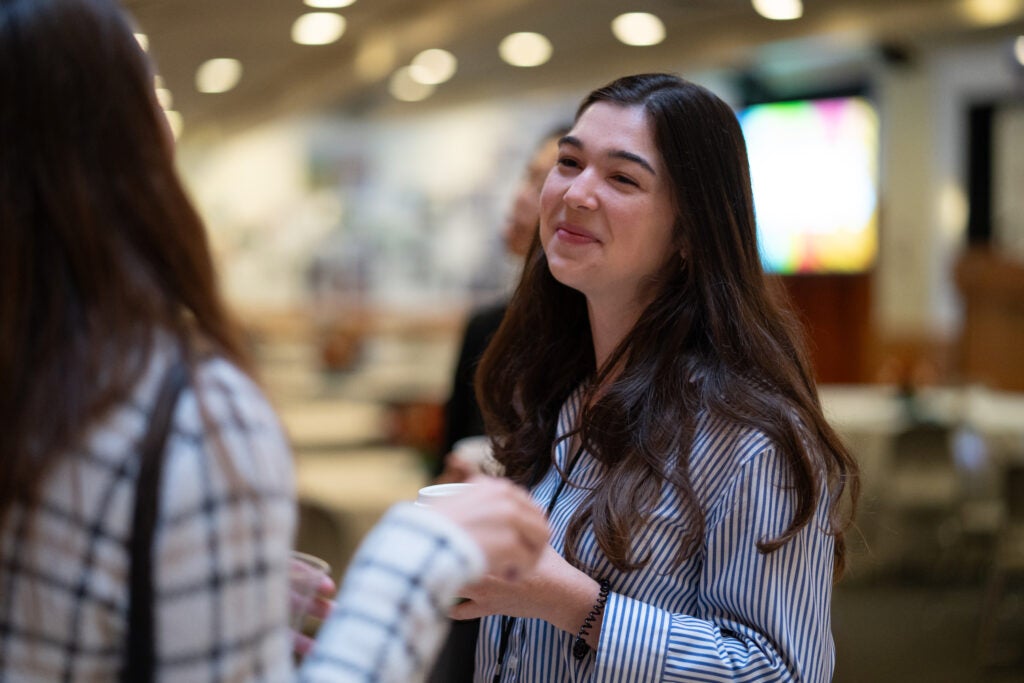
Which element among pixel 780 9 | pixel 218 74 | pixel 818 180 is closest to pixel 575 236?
pixel 780 9

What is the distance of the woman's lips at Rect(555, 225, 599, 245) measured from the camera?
5.14ft

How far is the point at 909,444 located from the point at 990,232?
5.54 m

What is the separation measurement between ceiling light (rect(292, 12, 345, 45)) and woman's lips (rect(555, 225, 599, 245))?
591cm

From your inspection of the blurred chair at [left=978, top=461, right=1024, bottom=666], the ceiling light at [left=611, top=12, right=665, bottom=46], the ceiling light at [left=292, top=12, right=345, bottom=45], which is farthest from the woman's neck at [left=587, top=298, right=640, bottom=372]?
the ceiling light at [left=611, top=12, right=665, bottom=46]

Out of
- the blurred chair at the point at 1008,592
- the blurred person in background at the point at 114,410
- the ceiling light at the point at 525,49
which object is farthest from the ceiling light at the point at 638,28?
the blurred person in background at the point at 114,410

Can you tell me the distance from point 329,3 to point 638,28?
2.51 metres

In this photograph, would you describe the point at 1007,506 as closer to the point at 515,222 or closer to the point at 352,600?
the point at 515,222

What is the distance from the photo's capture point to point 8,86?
83 centimetres

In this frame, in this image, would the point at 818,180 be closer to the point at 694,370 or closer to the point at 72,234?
the point at 694,370

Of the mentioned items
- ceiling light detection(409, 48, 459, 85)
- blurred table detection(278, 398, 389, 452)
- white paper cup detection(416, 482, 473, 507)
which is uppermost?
ceiling light detection(409, 48, 459, 85)

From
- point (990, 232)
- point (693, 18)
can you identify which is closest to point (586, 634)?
point (693, 18)

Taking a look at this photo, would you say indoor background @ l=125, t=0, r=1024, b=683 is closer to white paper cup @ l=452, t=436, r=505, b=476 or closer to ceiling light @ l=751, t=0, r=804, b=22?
ceiling light @ l=751, t=0, r=804, b=22

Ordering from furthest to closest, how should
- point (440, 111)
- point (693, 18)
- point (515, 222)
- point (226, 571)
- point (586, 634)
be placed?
point (440, 111) < point (693, 18) < point (515, 222) < point (586, 634) < point (226, 571)

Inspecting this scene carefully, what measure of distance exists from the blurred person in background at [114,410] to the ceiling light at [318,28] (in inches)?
257
